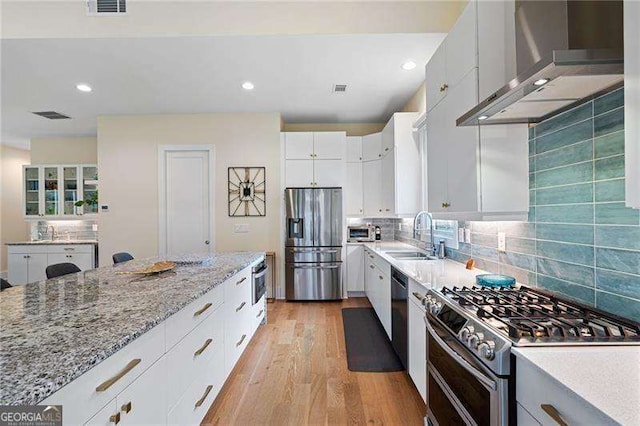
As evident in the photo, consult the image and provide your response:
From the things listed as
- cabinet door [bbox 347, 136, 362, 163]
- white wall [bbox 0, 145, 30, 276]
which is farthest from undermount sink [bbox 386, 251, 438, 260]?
white wall [bbox 0, 145, 30, 276]

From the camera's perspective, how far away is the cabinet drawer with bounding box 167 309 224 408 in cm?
140

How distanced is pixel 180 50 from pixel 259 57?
731mm

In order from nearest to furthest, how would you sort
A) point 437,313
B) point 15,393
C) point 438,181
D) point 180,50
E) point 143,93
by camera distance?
1. point 15,393
2. point 437,313
3. point 438,181
4. point 180,50
5. point 143,93

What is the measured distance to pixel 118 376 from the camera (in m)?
1.01

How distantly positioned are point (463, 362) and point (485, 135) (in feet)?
3.91

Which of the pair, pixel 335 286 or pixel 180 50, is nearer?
pixel 180 50

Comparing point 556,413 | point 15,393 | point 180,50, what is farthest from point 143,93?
point 556,413

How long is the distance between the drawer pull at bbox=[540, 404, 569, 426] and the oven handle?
0.19 metres

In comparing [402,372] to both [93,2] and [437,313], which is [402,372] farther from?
[93,2]

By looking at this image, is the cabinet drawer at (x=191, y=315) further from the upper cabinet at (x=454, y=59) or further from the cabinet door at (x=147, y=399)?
the upper cabinet at (x=454, y=59)

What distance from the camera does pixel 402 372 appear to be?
249cm

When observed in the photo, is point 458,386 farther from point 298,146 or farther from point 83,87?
point 83,87

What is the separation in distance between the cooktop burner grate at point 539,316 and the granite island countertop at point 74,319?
1.33m

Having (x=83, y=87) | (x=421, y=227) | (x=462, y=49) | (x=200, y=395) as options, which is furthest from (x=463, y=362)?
(x=83, y=87)
